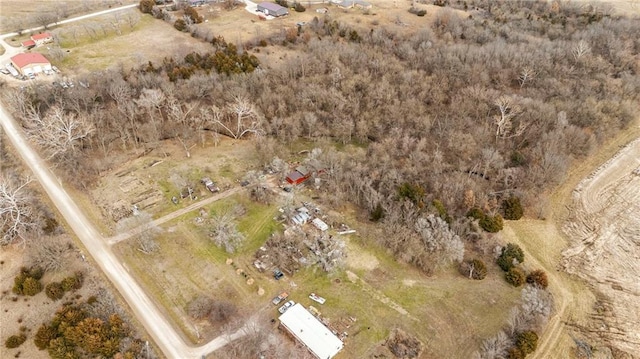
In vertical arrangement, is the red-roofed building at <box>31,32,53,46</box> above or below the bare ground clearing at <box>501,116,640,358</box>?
below

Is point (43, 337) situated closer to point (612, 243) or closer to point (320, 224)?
point (320, 224)

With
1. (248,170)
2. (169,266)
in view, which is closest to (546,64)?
(248,170)

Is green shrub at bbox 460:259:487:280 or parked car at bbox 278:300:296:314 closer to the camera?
parked car at bbox 278:300:296:314

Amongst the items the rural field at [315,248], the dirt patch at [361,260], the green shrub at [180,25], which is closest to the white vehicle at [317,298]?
the rural field at [315,248]

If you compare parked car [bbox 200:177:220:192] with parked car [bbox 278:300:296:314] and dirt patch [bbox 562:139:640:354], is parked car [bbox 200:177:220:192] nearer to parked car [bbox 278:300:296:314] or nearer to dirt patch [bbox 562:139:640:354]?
parked car [bbox 278:300:296:314]

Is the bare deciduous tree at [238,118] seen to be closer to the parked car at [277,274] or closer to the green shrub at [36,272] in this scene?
the parked car at [277,274]

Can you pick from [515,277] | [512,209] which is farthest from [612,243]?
[515,277]

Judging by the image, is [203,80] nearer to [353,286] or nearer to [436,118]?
[436,118]

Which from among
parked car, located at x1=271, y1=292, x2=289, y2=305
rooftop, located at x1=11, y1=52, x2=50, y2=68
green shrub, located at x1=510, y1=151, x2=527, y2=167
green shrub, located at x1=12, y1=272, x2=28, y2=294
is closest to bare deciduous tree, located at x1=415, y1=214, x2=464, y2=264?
parked car, located at x1=271, y1=292, x2=289, y2=305
